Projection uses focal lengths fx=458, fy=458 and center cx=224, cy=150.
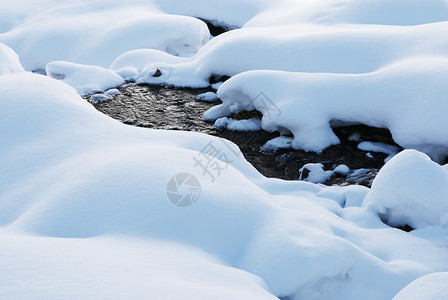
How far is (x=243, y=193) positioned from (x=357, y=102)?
336 cm

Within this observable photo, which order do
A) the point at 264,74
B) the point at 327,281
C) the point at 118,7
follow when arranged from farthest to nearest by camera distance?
the point at 118,7
the point at 264,74
the point at 327,281

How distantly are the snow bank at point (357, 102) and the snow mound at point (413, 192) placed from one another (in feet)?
5.34

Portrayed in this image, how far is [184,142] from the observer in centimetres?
539

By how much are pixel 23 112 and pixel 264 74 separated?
3.90 m

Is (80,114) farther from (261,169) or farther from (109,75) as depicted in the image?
(109,75)

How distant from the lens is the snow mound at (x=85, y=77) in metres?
9.64

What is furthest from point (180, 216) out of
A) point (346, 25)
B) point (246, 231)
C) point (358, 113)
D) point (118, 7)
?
point (118, 7)

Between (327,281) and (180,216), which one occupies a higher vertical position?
(180,216)

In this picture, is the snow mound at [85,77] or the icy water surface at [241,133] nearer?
the icy water surface at [241,133]

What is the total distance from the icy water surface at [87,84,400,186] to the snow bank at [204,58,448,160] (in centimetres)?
20

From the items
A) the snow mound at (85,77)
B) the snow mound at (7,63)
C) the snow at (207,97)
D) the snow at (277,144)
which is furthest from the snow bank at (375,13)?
the snow mound at (7,63)

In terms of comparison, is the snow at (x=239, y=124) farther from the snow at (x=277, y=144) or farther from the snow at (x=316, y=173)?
the snow at (x=316, y=173)

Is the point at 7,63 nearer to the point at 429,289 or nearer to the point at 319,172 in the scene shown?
the point at 319,172

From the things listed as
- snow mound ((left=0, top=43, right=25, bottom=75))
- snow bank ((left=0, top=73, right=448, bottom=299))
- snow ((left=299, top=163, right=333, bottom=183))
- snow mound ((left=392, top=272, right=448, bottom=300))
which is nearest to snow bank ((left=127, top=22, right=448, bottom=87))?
snow ((left=299, top=163, right=333, bottom=183))
